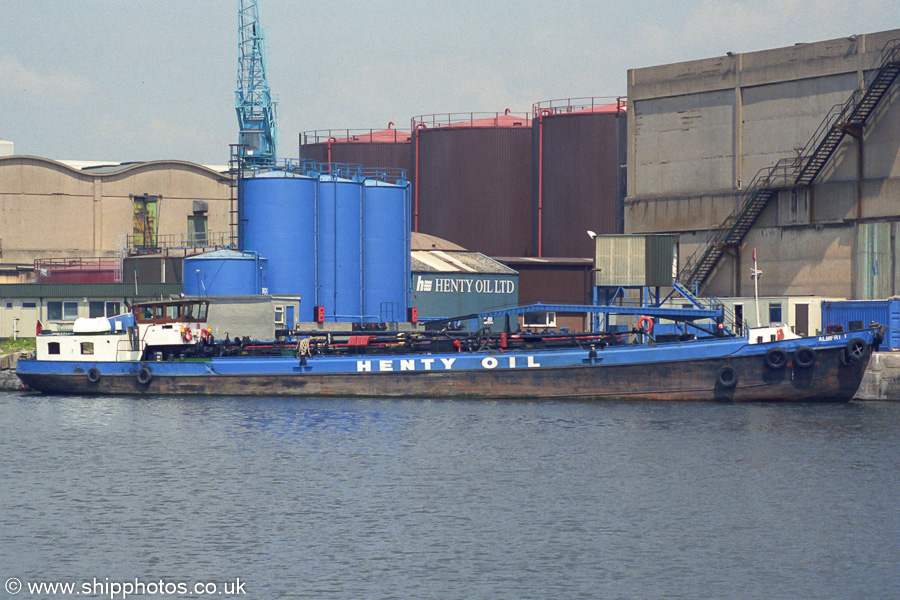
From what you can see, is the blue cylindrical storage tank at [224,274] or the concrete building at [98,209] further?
the concrete building at [98,209]

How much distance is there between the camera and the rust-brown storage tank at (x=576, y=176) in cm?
6825

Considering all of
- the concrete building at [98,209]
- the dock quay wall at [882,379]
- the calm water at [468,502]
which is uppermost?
the concrete building at [98,209]

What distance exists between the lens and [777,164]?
52.8 meters

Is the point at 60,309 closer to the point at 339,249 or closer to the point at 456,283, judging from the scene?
the point at 339,249

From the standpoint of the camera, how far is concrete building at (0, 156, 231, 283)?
246 feet

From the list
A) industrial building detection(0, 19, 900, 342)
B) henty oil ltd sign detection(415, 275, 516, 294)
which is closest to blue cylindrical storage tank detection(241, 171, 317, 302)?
industrial building detection(0, 19, 900, 342)

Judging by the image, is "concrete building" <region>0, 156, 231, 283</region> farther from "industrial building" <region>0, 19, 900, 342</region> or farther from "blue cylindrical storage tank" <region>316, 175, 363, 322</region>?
"blue cylindrical storage tank" <region>316, 175, 363, 322</region>

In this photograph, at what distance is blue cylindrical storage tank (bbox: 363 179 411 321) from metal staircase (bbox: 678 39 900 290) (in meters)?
14.3

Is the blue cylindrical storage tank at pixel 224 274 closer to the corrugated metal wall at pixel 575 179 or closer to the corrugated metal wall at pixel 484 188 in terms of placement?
the corrugated metal wall at pixel 575 179

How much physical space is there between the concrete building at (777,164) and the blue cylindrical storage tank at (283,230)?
17.6 meters

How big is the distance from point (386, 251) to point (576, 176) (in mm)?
17636

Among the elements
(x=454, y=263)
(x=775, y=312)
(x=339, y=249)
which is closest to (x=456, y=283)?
(x=454, y=263)

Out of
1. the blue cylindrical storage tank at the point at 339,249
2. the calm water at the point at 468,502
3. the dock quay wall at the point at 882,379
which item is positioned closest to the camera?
the calm water at the point at 468,502
